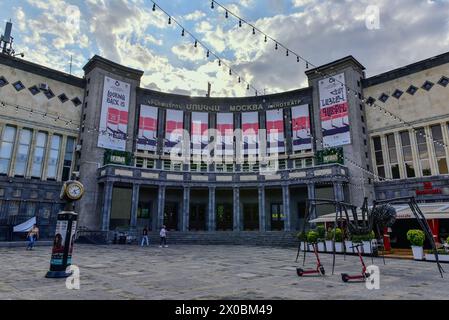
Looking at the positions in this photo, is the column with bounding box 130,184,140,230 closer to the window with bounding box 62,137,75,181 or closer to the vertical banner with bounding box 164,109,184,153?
the vertical banner with bounding box 164,109,184,153

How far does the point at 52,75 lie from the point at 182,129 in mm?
17588

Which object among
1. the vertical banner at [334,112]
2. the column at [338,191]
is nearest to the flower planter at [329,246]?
the column at [338,191]

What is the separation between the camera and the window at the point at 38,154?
114 feet

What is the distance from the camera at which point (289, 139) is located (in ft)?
130

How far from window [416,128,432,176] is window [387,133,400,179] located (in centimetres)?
246

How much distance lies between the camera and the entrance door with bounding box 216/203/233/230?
39.8m

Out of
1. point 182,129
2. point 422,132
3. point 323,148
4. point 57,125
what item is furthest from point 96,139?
point 422,132

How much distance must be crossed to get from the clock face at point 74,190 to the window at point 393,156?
34.8 metres

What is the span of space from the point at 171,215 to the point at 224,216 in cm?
713

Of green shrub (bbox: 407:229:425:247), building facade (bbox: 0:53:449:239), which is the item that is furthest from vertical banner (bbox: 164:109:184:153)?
green shrub (bbox: 407:229:425:247)

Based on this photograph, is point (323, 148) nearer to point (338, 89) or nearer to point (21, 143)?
point (338, 89)

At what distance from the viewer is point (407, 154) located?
34750 millimetres

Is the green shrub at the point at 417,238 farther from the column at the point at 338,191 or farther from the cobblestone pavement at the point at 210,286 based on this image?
the column at the point at 338,191

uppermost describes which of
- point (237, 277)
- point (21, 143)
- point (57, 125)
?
point (57, 125)
